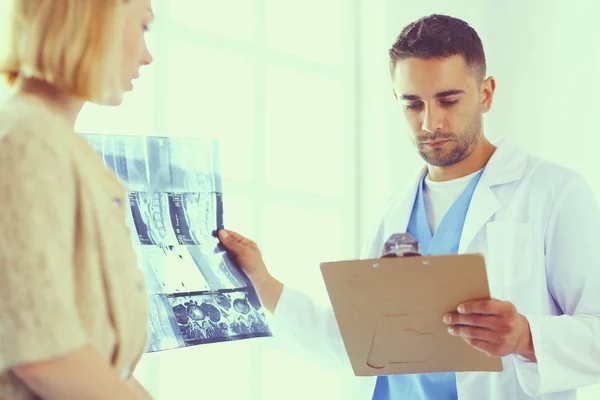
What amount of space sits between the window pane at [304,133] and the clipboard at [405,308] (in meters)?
0.96

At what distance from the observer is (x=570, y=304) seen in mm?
1479

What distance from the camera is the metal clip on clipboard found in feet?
3.65

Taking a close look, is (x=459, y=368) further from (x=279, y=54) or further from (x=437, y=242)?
(x=279, y=54)

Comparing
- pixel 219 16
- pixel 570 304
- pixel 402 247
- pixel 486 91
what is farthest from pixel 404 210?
pixel 219 16

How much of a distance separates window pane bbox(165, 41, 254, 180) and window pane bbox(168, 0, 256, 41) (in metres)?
0.07

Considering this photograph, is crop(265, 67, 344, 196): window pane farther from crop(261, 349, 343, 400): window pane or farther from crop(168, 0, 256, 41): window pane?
crop(261, 349, 343, 400): window pane

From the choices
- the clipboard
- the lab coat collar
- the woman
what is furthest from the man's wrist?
the woman

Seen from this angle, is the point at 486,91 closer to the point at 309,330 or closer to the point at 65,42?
the point at 309,330

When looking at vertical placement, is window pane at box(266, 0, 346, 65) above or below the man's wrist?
above

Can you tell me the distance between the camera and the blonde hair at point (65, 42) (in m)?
0.72

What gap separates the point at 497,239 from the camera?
155cm

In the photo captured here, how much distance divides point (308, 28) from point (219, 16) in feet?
1.17

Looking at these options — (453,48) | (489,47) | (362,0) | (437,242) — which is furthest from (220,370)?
(489,47)

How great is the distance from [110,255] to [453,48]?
Result: 1.13 m
